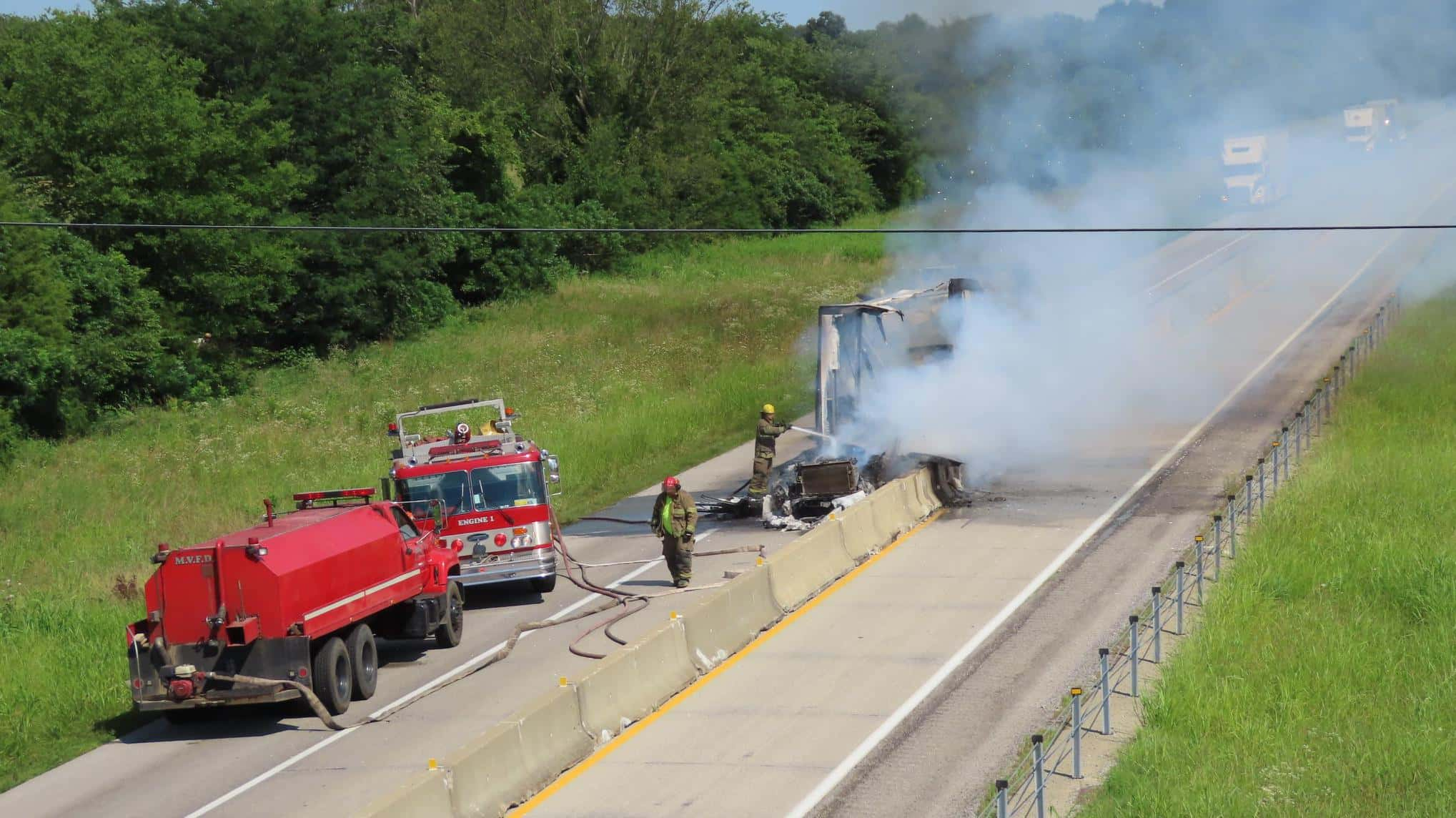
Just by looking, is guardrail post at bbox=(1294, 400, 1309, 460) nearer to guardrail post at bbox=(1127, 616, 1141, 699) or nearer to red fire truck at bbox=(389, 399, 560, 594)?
guardrail post at bbox=(1127, 616, 1141, 699)

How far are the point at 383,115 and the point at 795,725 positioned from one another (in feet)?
139

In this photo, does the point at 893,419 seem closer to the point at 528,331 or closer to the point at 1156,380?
the point at 1156,380

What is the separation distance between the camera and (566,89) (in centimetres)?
6912

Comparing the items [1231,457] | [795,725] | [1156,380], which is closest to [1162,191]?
[1156,380]

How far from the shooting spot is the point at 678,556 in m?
20.4

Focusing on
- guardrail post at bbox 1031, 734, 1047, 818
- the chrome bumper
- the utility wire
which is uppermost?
the utility wire

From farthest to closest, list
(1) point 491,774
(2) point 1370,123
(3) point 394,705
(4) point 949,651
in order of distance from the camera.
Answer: (2) point 1370,123 → (4) point 949,651 → (3) point 394,705 → (1) point 491,774

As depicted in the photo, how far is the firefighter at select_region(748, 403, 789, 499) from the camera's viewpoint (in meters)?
24.3

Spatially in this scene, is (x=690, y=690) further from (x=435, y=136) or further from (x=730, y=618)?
(x=435, y=136)

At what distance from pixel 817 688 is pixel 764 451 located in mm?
9478

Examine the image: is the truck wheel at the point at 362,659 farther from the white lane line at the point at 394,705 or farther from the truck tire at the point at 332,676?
the white lane line at the point at 394,705

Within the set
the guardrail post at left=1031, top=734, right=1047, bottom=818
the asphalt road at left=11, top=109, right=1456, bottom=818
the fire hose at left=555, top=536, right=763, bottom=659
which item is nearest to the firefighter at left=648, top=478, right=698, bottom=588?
the fire hose at left=555, top=536, right=763, bottom=659

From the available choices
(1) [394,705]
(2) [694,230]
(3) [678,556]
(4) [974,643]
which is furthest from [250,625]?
(2) [694,230]

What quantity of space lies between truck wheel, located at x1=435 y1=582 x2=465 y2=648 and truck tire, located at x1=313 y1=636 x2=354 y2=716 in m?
2.36
